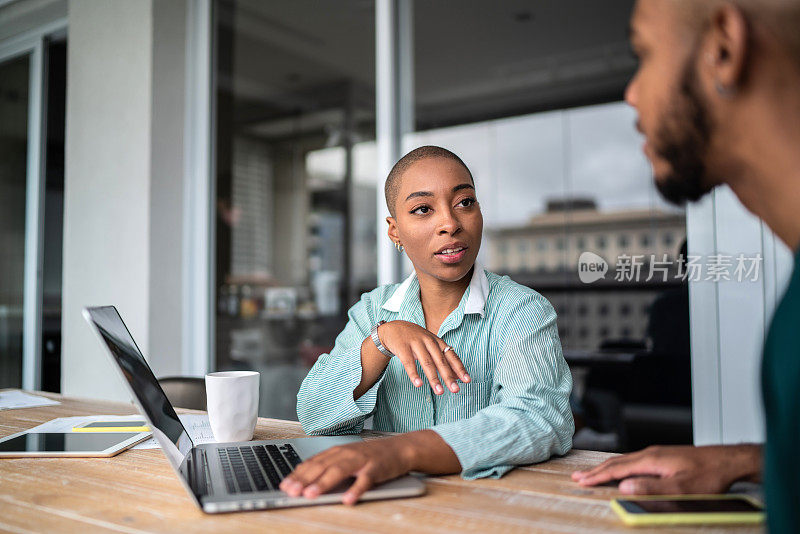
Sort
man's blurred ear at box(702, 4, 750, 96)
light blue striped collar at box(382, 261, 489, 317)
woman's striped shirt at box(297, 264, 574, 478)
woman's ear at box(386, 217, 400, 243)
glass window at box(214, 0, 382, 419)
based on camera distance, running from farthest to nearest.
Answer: glass window at box(214, 0, 382, 419)
woman's ear at box(386, 217, 400, 243)
light blue striped collar at box(382, 261, 489, 317)
woman's striped shirt at box(297, 264, 574, 478)
man's blurred ear at box(702, 4, 750, 96)

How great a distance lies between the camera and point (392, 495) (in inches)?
32.9

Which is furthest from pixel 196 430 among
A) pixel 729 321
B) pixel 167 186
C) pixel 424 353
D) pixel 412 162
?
pixel 167 186

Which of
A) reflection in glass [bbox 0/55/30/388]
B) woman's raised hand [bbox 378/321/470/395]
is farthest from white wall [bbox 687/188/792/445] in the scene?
reflection in glass [bbox 0/55/30/388]

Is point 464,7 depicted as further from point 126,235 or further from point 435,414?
point 435,414

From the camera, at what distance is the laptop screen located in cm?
91

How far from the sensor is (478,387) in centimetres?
131

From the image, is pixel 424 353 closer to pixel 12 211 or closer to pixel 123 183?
pixel 123 183

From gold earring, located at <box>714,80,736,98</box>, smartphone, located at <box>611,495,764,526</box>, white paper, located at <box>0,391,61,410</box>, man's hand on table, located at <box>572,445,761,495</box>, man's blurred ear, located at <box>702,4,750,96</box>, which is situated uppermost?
man's blurred ear, located at <box>702,4,750,96</box>

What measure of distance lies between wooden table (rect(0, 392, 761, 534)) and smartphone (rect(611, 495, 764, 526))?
1 cm

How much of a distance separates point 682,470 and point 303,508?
19.6 inches

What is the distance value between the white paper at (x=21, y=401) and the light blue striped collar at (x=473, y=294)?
1.05 m

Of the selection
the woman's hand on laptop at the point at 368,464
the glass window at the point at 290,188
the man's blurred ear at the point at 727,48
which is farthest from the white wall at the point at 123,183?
the man's blurred ear at the point at 727,48

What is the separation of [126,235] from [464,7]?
6.95 feet

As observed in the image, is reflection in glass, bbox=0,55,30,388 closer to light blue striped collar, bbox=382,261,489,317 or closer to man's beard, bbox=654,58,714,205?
light blue striped collar, bbox=382,261,489,317
